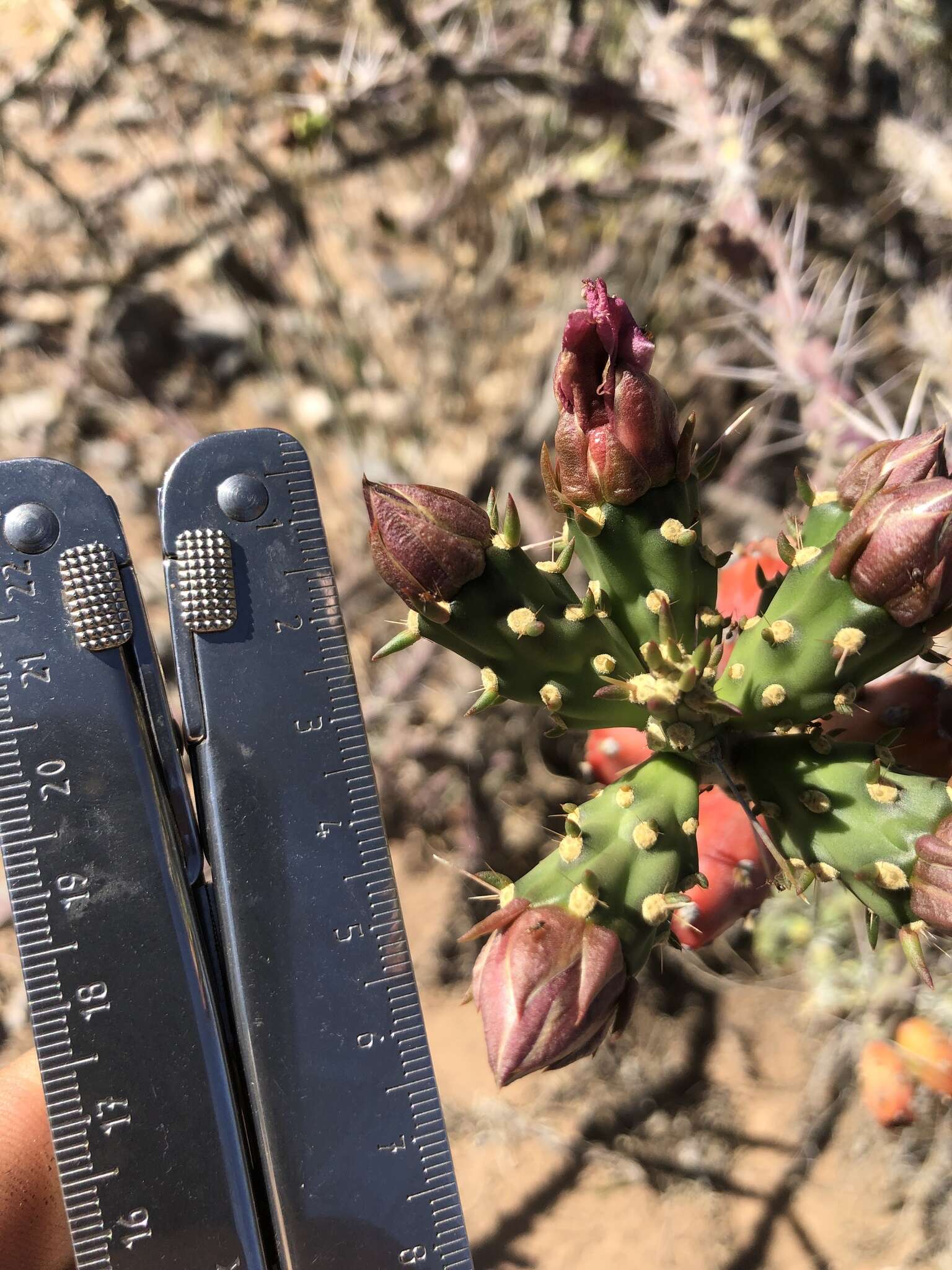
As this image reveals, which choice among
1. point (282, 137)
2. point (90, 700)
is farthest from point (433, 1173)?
point (282, 137)

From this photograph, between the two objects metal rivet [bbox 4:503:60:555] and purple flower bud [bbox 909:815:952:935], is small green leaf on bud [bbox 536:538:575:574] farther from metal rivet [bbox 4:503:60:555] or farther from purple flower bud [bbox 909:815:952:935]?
metal rivet [bbox 4:503:60:555]

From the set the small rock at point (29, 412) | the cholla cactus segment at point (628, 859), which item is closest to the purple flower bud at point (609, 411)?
the cholla cactus segment at point (628, 859)

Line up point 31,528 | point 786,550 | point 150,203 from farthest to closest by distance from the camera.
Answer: point 150,203, point 31,528, point 786,550

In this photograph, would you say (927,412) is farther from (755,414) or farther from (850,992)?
(850,992)

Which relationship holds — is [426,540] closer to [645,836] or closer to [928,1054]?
[645,836]

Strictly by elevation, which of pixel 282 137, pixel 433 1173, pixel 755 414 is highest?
pixel 282 137

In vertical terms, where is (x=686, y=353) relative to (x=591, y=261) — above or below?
below

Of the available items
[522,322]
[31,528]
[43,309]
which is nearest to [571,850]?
[31,528]
